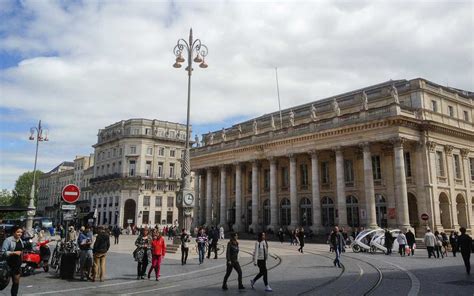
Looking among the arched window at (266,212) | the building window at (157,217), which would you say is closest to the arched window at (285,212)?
the arched window at (266,212)

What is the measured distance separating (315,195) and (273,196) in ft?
20.7

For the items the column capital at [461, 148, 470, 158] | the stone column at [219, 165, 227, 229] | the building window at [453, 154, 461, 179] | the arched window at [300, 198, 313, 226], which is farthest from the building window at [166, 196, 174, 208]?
the column capital at [461, 148, 470, 158]

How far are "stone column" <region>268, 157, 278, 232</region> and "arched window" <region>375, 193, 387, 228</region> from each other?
1131cm

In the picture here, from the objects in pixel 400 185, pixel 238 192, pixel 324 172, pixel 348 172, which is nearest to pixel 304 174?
pixel 324 172

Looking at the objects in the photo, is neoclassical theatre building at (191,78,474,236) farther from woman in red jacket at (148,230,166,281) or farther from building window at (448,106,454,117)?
woman in red jacket at (148,230,166,281)

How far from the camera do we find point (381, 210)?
37750 millimetres

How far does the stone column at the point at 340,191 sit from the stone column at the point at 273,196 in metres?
7.93

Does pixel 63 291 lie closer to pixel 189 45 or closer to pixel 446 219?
pixel 189 45

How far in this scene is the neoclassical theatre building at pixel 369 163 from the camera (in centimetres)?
3512

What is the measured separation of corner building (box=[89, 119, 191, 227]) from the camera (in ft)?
227

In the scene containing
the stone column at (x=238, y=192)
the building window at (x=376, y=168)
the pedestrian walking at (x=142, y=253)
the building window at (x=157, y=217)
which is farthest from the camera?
the building window at (x=157, y=217)

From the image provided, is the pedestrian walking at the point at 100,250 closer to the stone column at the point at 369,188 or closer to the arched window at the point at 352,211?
the stone column at the point at 369,188

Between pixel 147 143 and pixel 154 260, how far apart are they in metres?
61.1

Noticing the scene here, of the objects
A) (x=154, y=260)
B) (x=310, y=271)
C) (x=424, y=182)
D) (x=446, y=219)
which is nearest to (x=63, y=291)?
(x=154, y=260)
